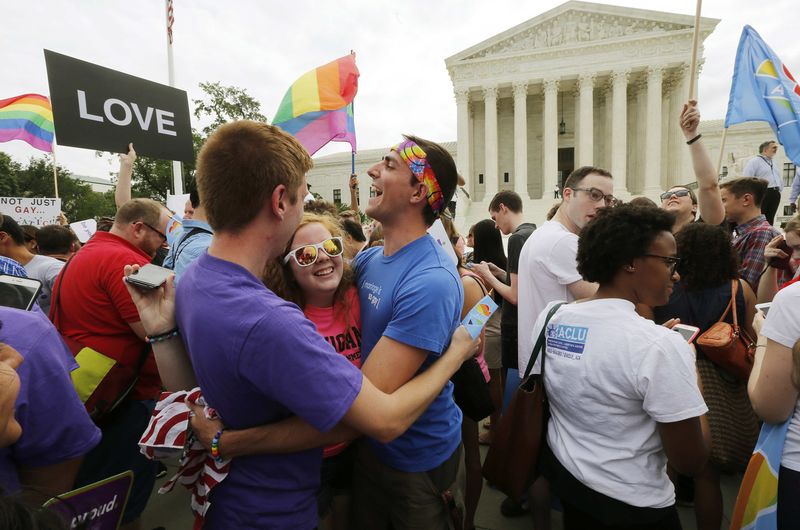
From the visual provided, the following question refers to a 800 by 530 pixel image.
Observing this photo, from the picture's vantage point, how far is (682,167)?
33.7m

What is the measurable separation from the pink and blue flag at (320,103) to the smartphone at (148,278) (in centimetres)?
480

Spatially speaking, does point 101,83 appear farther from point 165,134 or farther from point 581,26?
point 581,26

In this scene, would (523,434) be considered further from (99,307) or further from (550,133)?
(550,133)

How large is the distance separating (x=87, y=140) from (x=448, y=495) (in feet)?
14.2

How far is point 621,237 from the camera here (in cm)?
176

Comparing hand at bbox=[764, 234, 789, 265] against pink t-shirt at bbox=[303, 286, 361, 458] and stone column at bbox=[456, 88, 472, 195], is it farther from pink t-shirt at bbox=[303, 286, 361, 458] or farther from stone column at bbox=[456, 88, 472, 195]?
stone column at bbox=[456, 88, 472, 195]

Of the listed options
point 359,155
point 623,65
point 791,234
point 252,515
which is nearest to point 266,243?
point 252,515

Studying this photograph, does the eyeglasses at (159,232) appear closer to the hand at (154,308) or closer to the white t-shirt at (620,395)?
the hand at (154,308)

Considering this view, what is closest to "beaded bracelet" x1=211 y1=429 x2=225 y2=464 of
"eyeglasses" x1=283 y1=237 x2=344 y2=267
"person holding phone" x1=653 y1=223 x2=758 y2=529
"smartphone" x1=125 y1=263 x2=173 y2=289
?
"smartphone" x1=125 y1=263 x2=173 y2=289

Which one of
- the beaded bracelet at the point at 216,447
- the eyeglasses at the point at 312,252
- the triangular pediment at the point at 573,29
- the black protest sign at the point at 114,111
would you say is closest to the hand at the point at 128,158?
the black protest sign at the point at 114,111

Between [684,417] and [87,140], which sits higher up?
[87,140]

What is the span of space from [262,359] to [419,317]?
57 cm

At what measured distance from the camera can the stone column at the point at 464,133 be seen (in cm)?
3606

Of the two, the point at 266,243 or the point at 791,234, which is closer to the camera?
the point at 266,243
